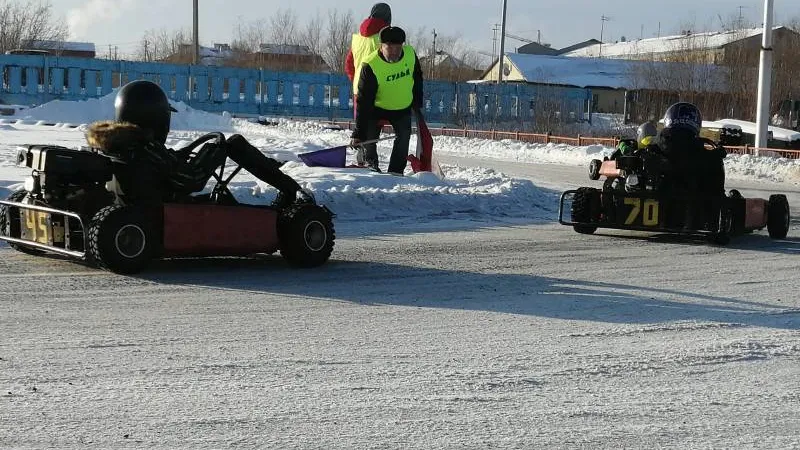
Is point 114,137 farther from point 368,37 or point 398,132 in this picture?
point 368,37

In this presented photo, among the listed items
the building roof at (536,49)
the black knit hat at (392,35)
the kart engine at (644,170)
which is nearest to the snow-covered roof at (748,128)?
the black knit hat at (392,35)

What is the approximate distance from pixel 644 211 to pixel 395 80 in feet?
16.2

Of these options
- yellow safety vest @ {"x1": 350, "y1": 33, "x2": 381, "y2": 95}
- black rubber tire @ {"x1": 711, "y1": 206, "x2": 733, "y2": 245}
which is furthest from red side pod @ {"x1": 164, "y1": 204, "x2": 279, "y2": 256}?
yellow safety vest @ {"x1": 350, "y1": 33, "x2": 381, "y2": 95}

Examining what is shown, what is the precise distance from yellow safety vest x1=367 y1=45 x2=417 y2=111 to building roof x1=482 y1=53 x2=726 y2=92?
43114 mm

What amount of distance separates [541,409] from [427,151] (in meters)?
11.1

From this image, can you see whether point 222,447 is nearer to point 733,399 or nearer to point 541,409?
point 541,409

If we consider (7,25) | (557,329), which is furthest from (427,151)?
(7,25)

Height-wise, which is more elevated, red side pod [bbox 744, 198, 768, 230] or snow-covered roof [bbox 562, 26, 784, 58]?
snow-covered roof [bbox 562, 26, 784, 58]

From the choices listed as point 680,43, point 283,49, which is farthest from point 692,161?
point 283,49

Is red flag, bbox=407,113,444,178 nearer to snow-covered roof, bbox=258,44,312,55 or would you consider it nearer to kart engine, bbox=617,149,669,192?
kart engine, bbox=617,149,669,192

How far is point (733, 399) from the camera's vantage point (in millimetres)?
4746

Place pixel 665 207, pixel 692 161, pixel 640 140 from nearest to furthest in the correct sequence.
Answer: pixel 665 207
pixel 692 161
pixel 640 140

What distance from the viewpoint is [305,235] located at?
8023 mm

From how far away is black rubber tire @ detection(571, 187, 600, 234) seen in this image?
10.8 metres
